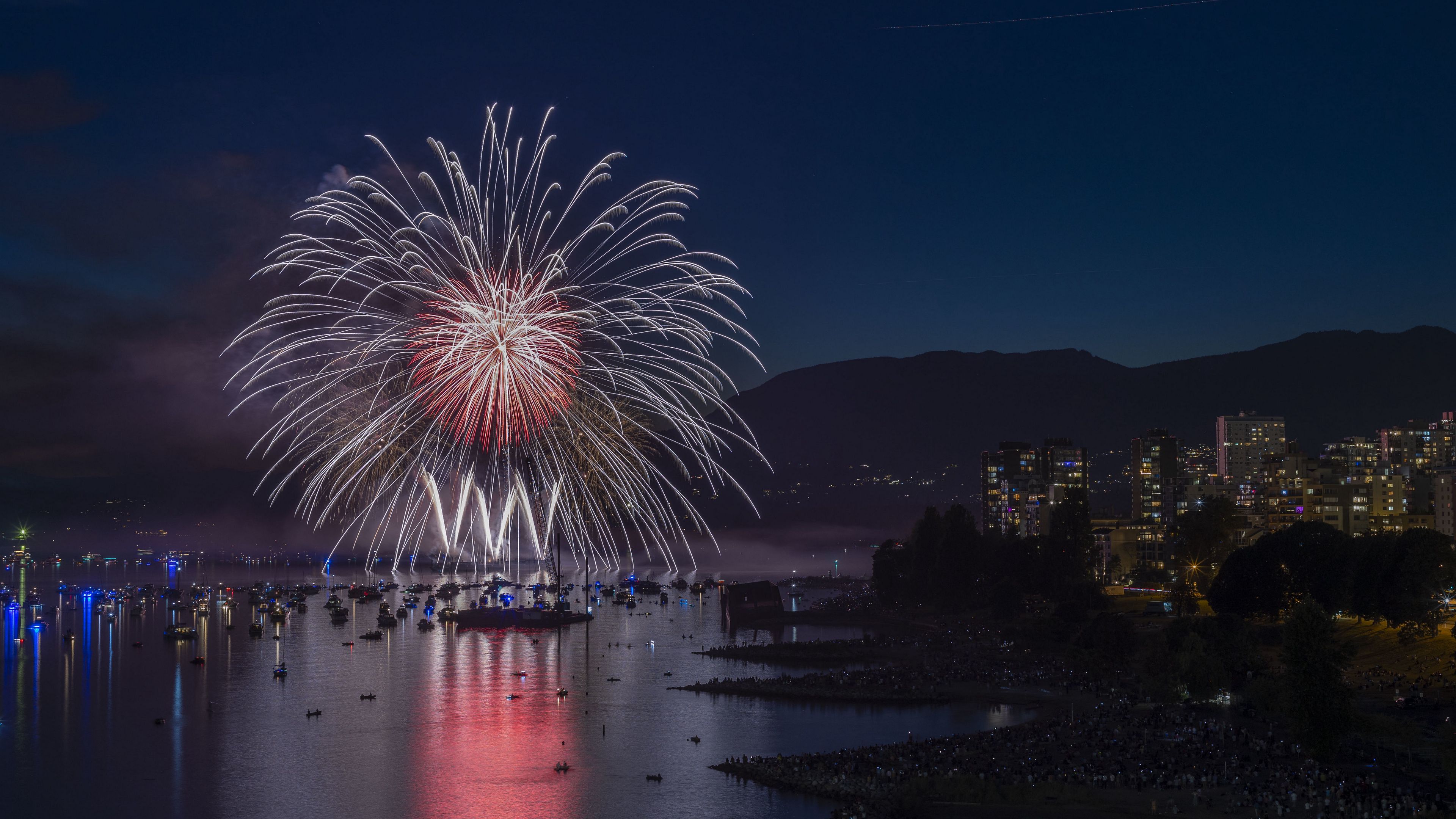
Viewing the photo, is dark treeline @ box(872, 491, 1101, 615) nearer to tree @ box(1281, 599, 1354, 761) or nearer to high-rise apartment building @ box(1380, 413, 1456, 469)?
tree @ box(1281, 599, 1354, 761)

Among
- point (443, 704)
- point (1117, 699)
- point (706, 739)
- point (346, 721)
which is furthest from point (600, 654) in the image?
point (1117, 699)

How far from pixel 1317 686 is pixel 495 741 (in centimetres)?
2885

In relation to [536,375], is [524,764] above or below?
below

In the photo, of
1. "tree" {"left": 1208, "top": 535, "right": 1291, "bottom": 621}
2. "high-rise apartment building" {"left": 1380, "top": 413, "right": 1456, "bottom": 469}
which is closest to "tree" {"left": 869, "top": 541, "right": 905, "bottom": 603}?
"tree" {"left": 1208, "top": 535, "right": 1291, "bottom": 621}

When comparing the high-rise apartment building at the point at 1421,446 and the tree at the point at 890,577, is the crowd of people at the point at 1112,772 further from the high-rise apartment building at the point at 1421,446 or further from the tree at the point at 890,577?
the high-rise apartment building at the point at 1421,446

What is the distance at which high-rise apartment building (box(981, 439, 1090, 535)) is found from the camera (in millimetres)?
150250

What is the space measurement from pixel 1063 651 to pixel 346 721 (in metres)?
36.4

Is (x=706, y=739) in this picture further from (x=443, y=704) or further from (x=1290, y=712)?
(x=1290, y=712)

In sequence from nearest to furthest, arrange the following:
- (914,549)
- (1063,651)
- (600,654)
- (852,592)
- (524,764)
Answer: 1. (524,764)
2. (1063,651)
3. (600,654)
4. (914,549)
5. (852,592)

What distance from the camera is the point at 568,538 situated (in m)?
45.2

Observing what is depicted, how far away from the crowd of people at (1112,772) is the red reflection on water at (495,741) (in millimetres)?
6442

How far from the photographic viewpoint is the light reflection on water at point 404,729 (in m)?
36.3

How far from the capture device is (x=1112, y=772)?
33.0 metres

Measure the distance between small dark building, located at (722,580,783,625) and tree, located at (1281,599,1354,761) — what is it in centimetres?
5320
